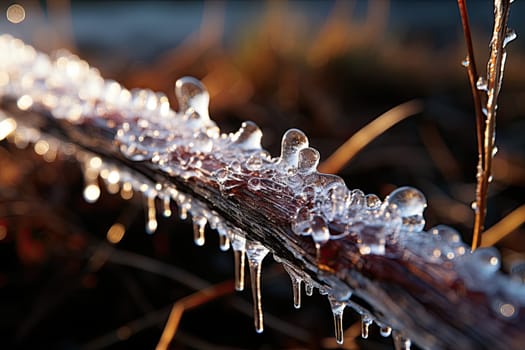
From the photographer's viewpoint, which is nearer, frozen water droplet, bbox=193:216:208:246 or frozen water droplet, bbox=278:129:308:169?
frozen water droplet, bbox=278:129:308:169

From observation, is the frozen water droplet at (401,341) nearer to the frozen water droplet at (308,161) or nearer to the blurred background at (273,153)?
the frozen water droplet at (308,161)

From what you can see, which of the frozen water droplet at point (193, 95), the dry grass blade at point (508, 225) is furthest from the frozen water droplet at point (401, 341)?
the dry grass blade at point (508, 225)

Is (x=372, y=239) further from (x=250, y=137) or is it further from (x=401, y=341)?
(x=250, y=137)

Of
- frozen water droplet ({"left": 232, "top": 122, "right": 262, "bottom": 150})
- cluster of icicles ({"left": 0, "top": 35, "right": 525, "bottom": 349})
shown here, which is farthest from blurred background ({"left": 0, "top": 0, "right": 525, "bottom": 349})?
frozen water droplet ({"left": 232, "top": 122, "right": 262, "bottom": 150})

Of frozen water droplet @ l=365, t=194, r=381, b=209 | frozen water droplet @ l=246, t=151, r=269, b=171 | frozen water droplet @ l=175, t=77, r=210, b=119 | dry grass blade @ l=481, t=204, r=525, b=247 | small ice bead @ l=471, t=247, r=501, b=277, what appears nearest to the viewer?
small ice bead @ l=471, t=247, r=501, b=277

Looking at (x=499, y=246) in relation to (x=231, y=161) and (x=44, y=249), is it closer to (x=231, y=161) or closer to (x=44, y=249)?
(x=231, y=161)

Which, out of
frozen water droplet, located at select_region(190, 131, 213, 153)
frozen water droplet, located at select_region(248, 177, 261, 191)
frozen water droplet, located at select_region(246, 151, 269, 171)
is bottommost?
frozen water droplet, located at select_region(248, 177, 261, 191)

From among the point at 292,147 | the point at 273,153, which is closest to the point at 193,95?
the point at 292,147

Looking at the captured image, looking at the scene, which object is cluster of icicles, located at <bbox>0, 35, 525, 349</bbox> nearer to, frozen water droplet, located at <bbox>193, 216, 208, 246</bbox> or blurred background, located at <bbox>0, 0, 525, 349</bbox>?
frozen water droplet, located at <bbox>193, 216, 208, 246</bbox>
